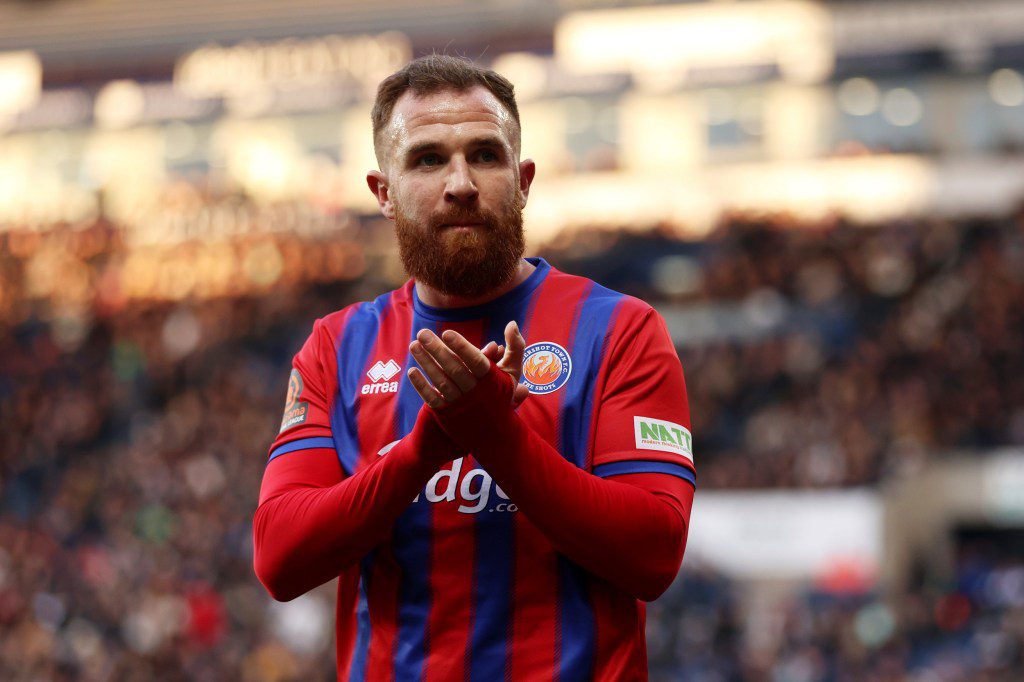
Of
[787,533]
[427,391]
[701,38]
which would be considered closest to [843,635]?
[787,533]

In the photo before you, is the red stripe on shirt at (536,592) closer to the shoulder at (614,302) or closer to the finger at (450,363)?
the shoulder at (614,302)

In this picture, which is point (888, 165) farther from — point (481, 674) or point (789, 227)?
point (481, 674)

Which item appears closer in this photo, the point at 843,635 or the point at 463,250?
the point at 463,250

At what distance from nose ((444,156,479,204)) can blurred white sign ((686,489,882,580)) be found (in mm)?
13404

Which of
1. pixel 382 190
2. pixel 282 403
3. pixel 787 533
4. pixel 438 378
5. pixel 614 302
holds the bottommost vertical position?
pixel 787 533

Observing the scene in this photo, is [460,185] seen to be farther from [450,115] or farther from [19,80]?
[19,80]

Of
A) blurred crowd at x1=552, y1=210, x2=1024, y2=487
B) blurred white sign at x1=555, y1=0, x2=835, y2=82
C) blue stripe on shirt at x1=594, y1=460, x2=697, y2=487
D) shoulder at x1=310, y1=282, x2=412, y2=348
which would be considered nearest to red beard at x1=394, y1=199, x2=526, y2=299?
shoulder at x1=310, y1=282, x2=412, y2=348

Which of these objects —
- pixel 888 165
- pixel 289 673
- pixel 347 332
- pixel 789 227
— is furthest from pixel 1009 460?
pixel 347 332

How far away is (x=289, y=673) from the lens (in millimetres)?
13820

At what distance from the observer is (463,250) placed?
102 inches

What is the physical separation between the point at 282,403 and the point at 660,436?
731 inches

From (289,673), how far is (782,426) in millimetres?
7557

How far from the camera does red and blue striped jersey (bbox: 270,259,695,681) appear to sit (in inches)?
99.8

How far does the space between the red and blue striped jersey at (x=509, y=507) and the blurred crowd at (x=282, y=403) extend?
34.7 ft
